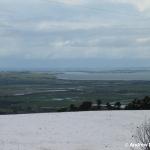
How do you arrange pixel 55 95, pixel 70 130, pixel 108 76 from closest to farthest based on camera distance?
pixel 70 130, pixel 55 95, pixel 108 76

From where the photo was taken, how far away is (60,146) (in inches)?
504

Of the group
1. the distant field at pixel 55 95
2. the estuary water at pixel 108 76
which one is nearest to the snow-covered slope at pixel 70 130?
the distant field at pixel 55 95

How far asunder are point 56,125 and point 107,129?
1.69m

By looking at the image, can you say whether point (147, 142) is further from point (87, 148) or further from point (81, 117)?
point (81, 117)

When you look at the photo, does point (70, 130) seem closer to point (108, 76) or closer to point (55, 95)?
point (55, 95)

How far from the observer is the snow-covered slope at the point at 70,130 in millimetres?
12958

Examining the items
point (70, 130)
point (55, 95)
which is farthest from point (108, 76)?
point (70, 130)

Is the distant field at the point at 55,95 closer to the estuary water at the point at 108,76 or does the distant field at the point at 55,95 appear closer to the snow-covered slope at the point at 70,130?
the snow-covered slope at the point at 70,130

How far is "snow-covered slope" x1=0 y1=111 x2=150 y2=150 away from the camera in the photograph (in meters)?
13.0

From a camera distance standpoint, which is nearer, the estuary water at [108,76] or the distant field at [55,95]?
the distant field at [55,95]

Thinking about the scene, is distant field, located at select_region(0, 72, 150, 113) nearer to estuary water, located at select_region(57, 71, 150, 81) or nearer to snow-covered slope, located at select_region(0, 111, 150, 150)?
snow-covered slope, located at select_region(0, 111, 150, 150)

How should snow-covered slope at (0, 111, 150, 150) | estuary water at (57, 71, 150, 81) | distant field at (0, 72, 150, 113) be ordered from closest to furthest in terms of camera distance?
snow-covered slope at (0, 111, 150, 150) < distant field at (0, 72, 150, 113) < estuary water at (57, 71, 150, 81)

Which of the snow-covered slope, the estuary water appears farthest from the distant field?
the estuary water

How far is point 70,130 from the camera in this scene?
1515 centimetres
